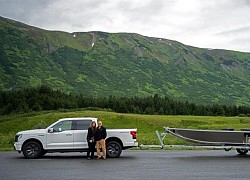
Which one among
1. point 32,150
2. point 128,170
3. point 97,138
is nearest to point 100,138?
point 97,138

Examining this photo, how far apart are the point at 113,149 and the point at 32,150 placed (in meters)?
3.90

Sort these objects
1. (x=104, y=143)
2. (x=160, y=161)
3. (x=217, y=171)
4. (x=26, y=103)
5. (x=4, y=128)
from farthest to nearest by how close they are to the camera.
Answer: (x=26, y=103)
(x=4, y=128)
(x=104, y=143)
(x=160, y=161)
(x=217, y=171)

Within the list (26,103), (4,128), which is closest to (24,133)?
(4,128)

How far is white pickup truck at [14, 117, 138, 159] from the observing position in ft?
72.8

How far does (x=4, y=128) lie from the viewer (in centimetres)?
8419

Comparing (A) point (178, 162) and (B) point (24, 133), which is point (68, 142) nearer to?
(B) point (24, 133)

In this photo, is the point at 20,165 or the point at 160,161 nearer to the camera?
the point at 20,165

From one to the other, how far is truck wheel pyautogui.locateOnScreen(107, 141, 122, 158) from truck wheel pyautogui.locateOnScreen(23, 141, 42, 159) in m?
3.33

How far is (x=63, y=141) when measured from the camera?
22234 mm

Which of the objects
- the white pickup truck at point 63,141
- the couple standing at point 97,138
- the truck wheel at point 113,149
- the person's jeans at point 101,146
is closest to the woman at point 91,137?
the couple standing at point 97,138

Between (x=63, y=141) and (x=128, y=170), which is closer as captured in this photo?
(x=128, y=170)

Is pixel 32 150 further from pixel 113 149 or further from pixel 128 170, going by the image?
pixel 128 170

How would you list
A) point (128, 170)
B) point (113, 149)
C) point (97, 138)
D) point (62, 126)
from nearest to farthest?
point (128, 170)
point (97, 138)
point (113, 149)
point (62, 126)

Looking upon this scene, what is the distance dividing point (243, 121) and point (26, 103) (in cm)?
6089
